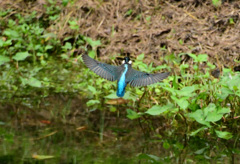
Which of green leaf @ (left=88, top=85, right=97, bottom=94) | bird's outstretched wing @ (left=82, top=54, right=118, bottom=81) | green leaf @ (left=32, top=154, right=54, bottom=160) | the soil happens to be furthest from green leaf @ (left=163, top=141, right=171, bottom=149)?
the soil

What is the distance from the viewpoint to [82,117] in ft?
12.1

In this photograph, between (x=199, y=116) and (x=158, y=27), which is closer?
(x=199, y=116)

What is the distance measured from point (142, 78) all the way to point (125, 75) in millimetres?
128

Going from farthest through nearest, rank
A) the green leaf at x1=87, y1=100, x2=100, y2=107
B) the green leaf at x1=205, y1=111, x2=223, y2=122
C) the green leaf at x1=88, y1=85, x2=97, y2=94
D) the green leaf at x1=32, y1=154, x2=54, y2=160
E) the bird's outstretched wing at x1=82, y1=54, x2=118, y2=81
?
the green leaf at x1=88, y1=85, x2=97, y2=94 < the green leaf at x1=87, y1=100, x2=100, y2=107 < the bird's outstretched wing at x1=82, y1=54, x2=118, y2=81 < the green leaf at x1=205, y1=111, x2=223, y2=122 < the green leaf at x1=32, y1=154, x2=54, y2=160

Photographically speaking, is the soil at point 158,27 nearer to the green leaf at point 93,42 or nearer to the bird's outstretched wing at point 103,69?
the green leaf at point 93,42

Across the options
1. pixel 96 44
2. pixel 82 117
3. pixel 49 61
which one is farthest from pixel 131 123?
pixel 49 61

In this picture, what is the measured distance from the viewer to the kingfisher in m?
3.25

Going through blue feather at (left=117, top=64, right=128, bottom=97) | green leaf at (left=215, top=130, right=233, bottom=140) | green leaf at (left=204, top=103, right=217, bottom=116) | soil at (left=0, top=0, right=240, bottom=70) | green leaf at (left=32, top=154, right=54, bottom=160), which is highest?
soil at (left=0, top=0, right=240, bottom=70)

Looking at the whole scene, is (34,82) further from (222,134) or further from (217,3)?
(217,3)

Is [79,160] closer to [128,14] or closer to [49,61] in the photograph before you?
[49,61]

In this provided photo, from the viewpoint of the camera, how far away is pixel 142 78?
3285 millimetres

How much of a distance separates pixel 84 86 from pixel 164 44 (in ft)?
3.49

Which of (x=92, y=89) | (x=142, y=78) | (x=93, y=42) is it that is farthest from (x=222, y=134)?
(x=93, y=42)

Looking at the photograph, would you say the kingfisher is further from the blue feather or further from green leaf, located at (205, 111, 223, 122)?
green leaf, located at (205, 111, 223, 122)
